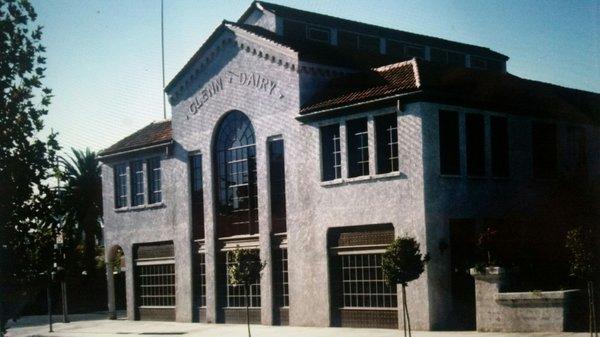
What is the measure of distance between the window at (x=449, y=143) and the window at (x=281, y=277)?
24.9 feet

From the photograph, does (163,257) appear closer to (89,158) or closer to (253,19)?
(253,19)

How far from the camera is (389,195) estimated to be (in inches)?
1054

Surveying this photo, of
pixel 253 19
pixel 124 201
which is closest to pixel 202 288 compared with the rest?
pixel 124 201

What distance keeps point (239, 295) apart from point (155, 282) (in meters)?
6.29

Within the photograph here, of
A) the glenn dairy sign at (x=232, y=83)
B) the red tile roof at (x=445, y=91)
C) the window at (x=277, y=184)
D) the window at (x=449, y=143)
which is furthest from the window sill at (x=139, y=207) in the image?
the window at (x=449, y=143)

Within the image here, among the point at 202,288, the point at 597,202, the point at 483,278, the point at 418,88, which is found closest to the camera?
the point at 483,278

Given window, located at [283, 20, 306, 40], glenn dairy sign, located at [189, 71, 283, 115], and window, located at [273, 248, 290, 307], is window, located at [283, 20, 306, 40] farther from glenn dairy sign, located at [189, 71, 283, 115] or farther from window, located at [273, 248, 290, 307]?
window, located at [273, 248, 290, 307]

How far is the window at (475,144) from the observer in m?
27.4

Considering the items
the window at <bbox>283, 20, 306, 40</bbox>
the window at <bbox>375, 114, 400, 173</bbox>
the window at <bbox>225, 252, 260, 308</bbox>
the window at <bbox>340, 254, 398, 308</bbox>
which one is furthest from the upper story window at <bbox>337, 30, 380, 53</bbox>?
the window at <bbox>340, 254, 398, 308</bbox>

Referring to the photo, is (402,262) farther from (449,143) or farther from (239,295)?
(239,295)

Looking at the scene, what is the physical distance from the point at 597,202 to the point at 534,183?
7.78 feet

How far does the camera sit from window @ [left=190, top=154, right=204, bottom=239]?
3506 centimetres

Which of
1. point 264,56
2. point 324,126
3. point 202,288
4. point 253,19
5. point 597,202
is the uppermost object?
point 253,19

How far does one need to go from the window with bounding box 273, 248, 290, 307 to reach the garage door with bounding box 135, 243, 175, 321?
710 centimetres
